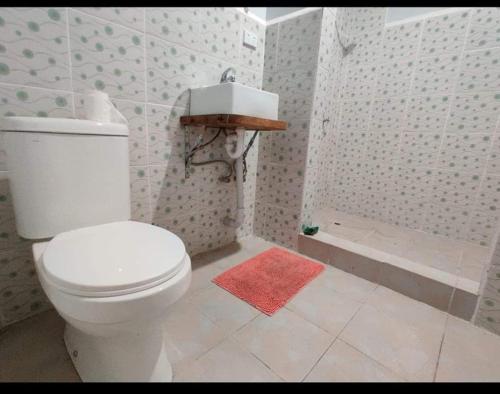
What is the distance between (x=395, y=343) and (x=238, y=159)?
112cm

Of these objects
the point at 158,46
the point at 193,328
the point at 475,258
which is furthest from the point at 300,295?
the point at 158,46

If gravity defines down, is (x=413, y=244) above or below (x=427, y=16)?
below

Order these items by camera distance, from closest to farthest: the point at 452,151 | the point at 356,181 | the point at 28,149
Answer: the point at 28,149 < the point at 452,151 < the point at 356,181

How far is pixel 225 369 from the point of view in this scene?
0.81 metres

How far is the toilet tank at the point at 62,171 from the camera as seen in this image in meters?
0.74

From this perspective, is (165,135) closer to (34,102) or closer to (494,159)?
(34,102)

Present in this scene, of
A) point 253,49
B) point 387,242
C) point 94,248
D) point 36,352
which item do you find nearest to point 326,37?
point 253,49

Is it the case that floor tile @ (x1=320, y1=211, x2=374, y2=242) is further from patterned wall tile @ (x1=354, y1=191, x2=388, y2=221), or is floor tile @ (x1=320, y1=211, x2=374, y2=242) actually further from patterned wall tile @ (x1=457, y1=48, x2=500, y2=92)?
patterned wall tile @ (x1=457, y1=48, x2=500, y2=92)

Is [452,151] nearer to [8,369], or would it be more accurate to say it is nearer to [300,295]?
[300,295]

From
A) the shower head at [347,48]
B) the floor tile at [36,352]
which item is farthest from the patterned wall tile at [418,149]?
the floor tile at [36,352]

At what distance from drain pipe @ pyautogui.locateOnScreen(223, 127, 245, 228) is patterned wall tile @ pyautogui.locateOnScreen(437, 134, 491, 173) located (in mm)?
1419

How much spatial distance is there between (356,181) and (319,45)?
1.20 metres

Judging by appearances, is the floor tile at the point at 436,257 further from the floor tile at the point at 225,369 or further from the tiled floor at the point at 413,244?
the floor tile at the point at 225,369

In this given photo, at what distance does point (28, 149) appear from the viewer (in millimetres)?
738
